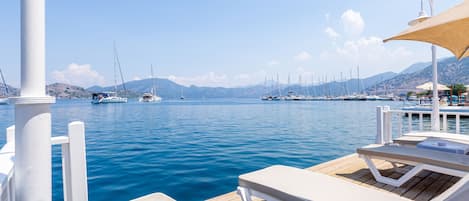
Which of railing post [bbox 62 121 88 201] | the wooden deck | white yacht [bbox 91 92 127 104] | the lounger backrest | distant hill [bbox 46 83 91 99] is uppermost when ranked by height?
distant hill [bbox 46 83 91 99]

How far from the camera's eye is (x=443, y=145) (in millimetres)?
3396

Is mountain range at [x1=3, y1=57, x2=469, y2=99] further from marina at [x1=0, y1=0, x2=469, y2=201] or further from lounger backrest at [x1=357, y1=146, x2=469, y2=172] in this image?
lounger backrest at [x1=357, y1=146, x2=469, y2=172]

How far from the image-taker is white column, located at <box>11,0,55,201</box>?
4.42 feet

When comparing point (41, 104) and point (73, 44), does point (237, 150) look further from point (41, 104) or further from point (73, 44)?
point (73, 44)

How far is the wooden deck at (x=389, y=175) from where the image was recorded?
2924 mm

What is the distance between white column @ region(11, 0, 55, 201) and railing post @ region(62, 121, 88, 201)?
34 cm

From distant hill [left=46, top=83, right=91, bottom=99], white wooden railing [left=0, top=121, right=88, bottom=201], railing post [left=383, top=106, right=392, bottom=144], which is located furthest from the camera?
distant hill [left=46, top=83, right=91, bottom=99]

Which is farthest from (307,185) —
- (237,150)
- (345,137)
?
(345,137)

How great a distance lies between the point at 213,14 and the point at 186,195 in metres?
13.1

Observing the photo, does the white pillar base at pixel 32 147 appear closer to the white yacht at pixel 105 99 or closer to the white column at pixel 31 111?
the white column at pixel 31 111

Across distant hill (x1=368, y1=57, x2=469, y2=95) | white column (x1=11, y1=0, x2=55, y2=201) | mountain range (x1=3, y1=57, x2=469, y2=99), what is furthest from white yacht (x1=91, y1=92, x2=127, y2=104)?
distant hill (x1=368, y1=57, x2=469, y2=95)

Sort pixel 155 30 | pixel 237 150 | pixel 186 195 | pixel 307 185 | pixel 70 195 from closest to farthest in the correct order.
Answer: pixel 70 195
pixel 307 185
pixel 186 195
pixel 237 150
pixel 155 30

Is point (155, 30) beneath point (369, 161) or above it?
above

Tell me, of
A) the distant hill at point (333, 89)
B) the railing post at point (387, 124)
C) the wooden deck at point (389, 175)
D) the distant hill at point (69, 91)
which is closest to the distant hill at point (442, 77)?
the distant hill at point (333, 89)
